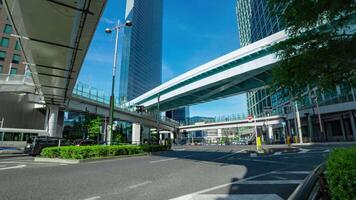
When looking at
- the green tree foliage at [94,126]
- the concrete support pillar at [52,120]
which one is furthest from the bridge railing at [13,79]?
the green tree foliage at [94,126]

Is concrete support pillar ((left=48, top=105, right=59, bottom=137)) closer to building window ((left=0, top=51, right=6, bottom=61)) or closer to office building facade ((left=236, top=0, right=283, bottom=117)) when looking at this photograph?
building window ((left=0, top=51, right=6, bottom=61))

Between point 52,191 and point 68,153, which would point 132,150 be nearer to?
point 68,153

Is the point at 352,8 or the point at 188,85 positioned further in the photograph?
the point at 188,85

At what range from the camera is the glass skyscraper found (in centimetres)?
A: 9169

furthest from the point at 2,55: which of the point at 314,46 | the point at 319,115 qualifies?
the point at 319,115

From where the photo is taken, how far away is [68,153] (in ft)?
47.9

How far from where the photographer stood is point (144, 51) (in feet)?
360

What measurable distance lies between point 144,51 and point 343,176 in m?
112

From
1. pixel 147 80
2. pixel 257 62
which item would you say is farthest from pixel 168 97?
pixel 147 80

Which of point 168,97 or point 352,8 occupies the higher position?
point 168,97

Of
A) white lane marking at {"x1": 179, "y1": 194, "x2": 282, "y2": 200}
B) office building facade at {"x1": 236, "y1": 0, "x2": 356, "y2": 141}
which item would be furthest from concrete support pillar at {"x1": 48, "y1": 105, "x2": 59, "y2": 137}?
white lane marking at {"x1": 179, "y1": 194, "x2": 282, "y2": 200}

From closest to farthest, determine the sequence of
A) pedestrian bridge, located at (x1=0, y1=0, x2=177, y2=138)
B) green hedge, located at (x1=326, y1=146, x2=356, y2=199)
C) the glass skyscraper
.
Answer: green hedge, located at (x1=326, y1=146, x2=356, y2=199) → pedestrian bridge, located at (x1=0, y1=0, x2=177, y2=138) → the glass skyscraper

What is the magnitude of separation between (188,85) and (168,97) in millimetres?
7311

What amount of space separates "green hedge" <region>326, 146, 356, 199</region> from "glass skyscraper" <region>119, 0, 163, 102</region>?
7827 centimetres
